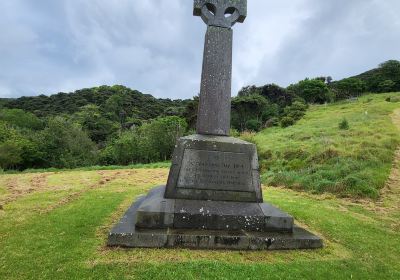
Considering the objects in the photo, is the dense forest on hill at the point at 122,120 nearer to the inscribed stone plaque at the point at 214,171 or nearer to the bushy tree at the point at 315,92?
the bushy tree at the point at 315,92

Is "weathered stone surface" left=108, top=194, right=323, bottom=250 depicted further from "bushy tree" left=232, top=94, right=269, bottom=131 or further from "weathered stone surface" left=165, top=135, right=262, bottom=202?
"bushy tree" left=232, top=94, right=269, bottom=131

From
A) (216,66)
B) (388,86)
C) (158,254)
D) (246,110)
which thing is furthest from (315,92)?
(158,254)

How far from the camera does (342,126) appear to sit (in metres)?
26.8

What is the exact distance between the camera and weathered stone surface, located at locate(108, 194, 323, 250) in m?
5.06

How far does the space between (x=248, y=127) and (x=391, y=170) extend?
3490 cm

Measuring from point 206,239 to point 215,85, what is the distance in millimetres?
3268

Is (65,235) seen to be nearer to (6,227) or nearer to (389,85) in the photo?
(6,227)

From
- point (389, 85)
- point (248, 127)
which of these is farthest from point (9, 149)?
point (389, 85)

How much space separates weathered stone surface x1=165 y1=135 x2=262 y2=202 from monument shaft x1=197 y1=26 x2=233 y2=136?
1.66 ft

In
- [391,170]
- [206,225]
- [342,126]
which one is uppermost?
[342,126]

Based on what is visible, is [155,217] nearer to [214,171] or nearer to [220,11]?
[214,171]

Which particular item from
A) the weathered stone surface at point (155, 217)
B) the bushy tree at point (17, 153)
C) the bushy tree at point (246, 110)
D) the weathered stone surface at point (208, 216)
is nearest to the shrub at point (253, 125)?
the bushy tree at point (246, 110)

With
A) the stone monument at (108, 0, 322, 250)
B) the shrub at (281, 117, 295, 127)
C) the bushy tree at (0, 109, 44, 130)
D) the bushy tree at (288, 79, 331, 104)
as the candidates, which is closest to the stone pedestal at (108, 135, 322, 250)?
the stone monument at (108, 0, 322, 250)

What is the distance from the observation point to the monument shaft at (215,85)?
22.1ft
